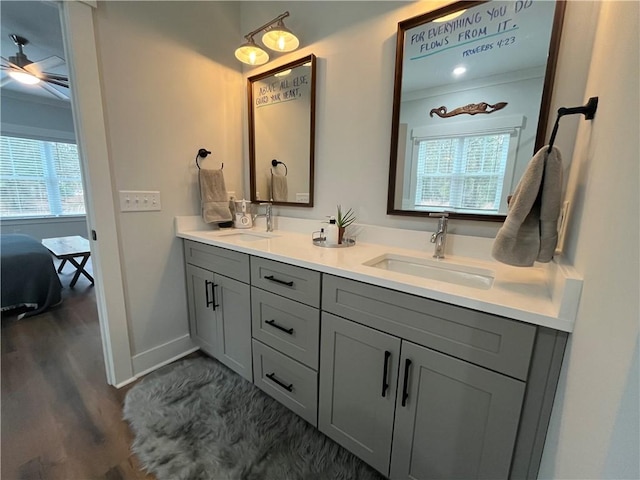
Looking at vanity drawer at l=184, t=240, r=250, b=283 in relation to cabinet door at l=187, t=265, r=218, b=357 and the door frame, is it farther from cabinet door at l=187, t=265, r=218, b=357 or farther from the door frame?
the door frame

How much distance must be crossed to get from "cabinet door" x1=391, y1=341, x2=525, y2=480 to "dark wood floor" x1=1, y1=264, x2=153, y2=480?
108 centimetres

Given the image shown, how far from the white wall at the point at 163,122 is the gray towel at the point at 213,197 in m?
0.09

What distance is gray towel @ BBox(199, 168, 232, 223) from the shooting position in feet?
6.05

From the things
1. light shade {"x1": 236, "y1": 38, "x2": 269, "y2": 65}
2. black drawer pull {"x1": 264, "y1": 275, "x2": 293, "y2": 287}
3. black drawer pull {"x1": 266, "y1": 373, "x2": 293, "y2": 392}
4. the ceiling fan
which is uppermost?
the ceiling fan

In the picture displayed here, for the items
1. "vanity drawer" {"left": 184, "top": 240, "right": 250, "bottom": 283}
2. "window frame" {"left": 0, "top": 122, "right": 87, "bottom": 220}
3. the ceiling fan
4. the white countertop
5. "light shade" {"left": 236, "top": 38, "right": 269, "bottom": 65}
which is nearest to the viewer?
the white countertop

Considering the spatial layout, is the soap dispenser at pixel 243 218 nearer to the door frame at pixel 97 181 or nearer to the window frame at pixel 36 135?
the door frame at pixel 97 181

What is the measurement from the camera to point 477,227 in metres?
1.24

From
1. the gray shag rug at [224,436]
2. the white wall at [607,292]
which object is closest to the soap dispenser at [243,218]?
the gray shag rug at [224,436]

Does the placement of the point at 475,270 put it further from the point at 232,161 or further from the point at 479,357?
the point at 232,161

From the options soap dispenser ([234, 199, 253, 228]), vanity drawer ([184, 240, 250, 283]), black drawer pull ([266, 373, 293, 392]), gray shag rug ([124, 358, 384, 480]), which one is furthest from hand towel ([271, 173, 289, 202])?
gray shag rug ([124, 358, 384, 480])

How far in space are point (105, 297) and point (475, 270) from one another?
192 cm

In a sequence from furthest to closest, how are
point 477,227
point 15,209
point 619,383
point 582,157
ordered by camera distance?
point 15,209, point 477,227, point 582,157, point 619,383

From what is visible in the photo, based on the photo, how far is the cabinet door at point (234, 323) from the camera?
1511mm

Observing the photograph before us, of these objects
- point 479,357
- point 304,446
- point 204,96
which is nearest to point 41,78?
point 204,96
